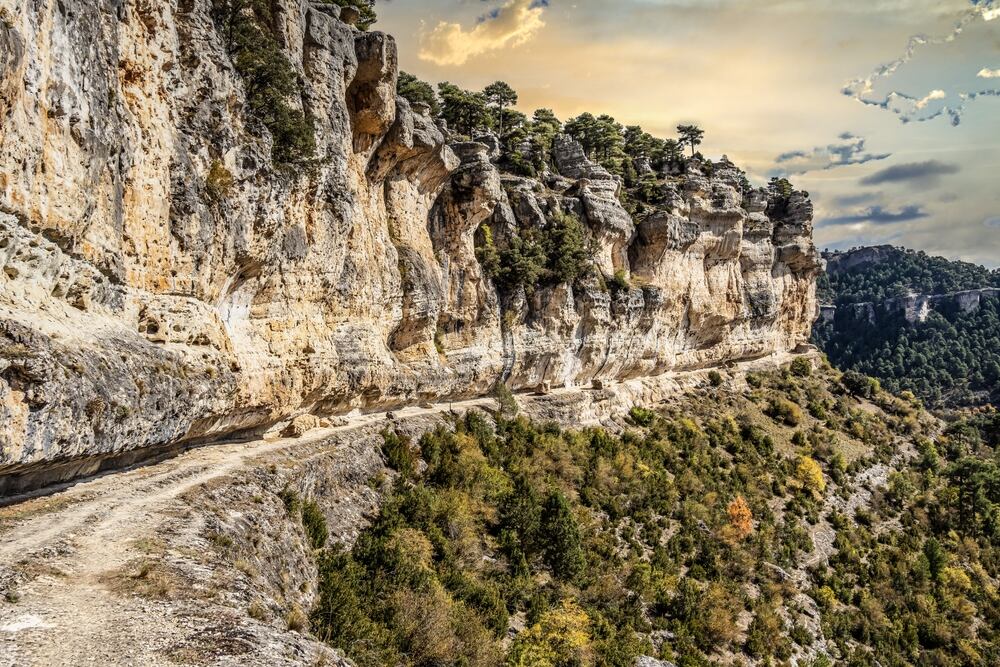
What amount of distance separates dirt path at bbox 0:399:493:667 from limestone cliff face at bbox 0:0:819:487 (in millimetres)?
969

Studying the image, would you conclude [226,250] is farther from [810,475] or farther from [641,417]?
[810,475]

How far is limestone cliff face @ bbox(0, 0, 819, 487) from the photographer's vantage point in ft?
34.7

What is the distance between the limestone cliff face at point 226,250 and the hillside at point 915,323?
103241mm

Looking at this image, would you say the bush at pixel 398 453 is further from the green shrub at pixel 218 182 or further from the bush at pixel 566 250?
the bush at pixel 566 250

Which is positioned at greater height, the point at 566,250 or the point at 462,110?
the point at 462,110

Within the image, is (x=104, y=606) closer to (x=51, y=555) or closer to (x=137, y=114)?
(x=51, y=555)

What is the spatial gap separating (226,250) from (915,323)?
16164 centimetres

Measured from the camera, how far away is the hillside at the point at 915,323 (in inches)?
4358

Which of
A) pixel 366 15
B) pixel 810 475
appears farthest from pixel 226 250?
pixel 810 475

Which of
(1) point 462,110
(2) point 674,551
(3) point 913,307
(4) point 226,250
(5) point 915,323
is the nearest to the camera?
(4) point 226,250

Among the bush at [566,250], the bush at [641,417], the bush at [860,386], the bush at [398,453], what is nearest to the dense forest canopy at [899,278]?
the bush at [860,386]

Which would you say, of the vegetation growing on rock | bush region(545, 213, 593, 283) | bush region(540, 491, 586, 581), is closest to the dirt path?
the vegetation growing on rock

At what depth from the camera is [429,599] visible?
15.8 m

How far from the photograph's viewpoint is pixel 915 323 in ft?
451
